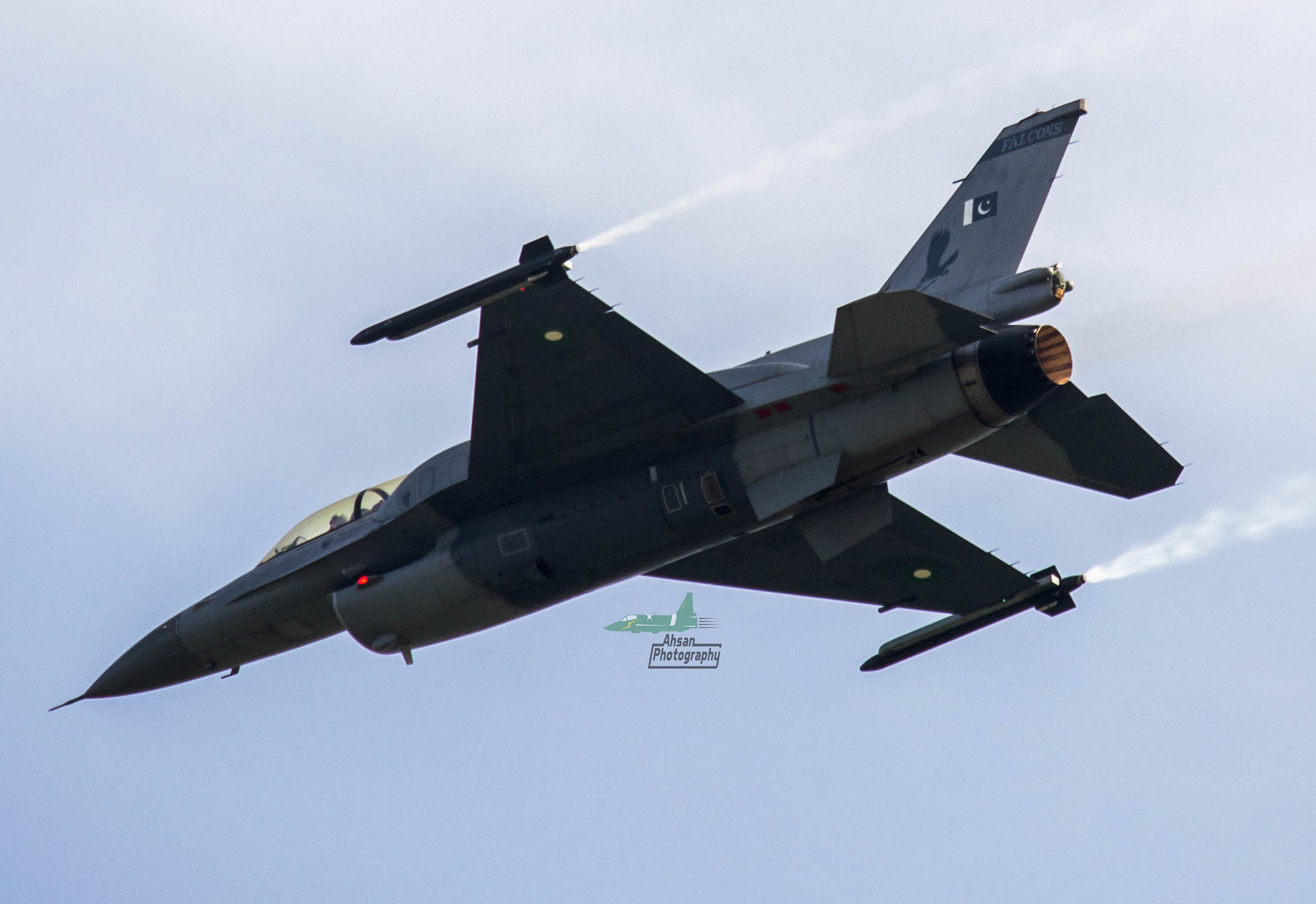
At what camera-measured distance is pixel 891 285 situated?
61.5 ft

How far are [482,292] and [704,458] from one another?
3.43 meters

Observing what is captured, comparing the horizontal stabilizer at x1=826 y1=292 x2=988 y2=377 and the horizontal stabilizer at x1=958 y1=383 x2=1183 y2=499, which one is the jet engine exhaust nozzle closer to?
the horizontal stabilizer at x1=826 y1=292 x2=988 y2=377

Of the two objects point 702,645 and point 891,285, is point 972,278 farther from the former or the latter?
point 702,645

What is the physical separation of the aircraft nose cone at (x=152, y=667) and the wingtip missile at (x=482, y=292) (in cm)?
722

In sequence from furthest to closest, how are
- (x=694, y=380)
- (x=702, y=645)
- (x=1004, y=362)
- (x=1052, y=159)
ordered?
1. (x=702, y=645)
2. (x=1052, y=159)
3. (x=694, y=380)
4. (x=1004, y=362)

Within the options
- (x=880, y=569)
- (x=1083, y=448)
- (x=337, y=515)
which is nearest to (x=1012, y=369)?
(x=1083, y=448)

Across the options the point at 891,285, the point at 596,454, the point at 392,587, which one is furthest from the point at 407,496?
the point at 891,285

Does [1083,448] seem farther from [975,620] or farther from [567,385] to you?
[567,385]

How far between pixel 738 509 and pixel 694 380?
5.08 feet

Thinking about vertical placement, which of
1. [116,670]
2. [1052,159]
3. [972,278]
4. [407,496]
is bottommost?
[116,670]

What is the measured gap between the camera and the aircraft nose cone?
20188 millimetres

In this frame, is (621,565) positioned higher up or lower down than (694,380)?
lower down

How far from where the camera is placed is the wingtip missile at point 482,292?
1483cm

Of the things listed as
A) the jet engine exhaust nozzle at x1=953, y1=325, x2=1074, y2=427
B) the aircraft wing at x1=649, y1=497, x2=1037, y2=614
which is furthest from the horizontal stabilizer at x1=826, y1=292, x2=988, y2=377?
the aircraft wing at x1=649, y1=497, x2=1037, y2=614
